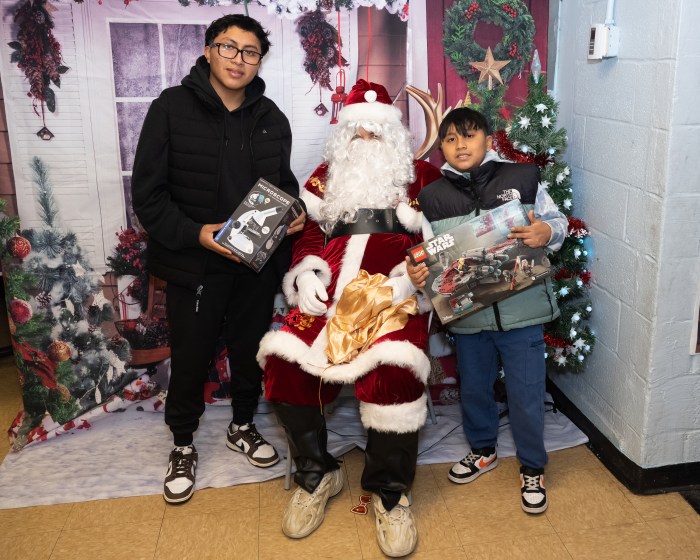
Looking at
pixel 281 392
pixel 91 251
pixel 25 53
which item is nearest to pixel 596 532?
pixel 281 392

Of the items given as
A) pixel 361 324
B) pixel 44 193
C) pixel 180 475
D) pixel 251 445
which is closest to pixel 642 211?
pixel 361 324

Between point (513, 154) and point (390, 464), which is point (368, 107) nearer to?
point (513, 154)

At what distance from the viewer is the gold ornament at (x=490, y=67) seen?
2990 millimetres

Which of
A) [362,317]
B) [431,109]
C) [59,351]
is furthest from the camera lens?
[59,351]

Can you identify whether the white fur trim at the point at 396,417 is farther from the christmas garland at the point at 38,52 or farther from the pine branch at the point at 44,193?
the christmas garland at the point at 38,52

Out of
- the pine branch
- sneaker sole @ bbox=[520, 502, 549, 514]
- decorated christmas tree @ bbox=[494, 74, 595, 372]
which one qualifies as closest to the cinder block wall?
decorated christmas tree @ bbox=[494, 74, 595, 372]

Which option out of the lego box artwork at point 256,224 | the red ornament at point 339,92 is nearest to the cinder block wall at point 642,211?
the red ornament at point 339,92

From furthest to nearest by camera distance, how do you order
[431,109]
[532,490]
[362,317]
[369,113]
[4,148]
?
[431,109]
[4,148]
[369,113]
[532,490]
[362,317]

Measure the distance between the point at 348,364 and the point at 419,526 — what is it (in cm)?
64

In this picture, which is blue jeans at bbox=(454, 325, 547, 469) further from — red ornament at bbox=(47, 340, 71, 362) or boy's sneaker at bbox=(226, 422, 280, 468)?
red ornament at bbox=(47, 340, 71, 362)

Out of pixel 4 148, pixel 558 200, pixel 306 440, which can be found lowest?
pixel 306 440

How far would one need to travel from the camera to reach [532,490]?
2541 millimetres

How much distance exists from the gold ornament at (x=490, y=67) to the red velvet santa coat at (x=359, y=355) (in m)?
0.67

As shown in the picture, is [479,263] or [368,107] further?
[368,107]
